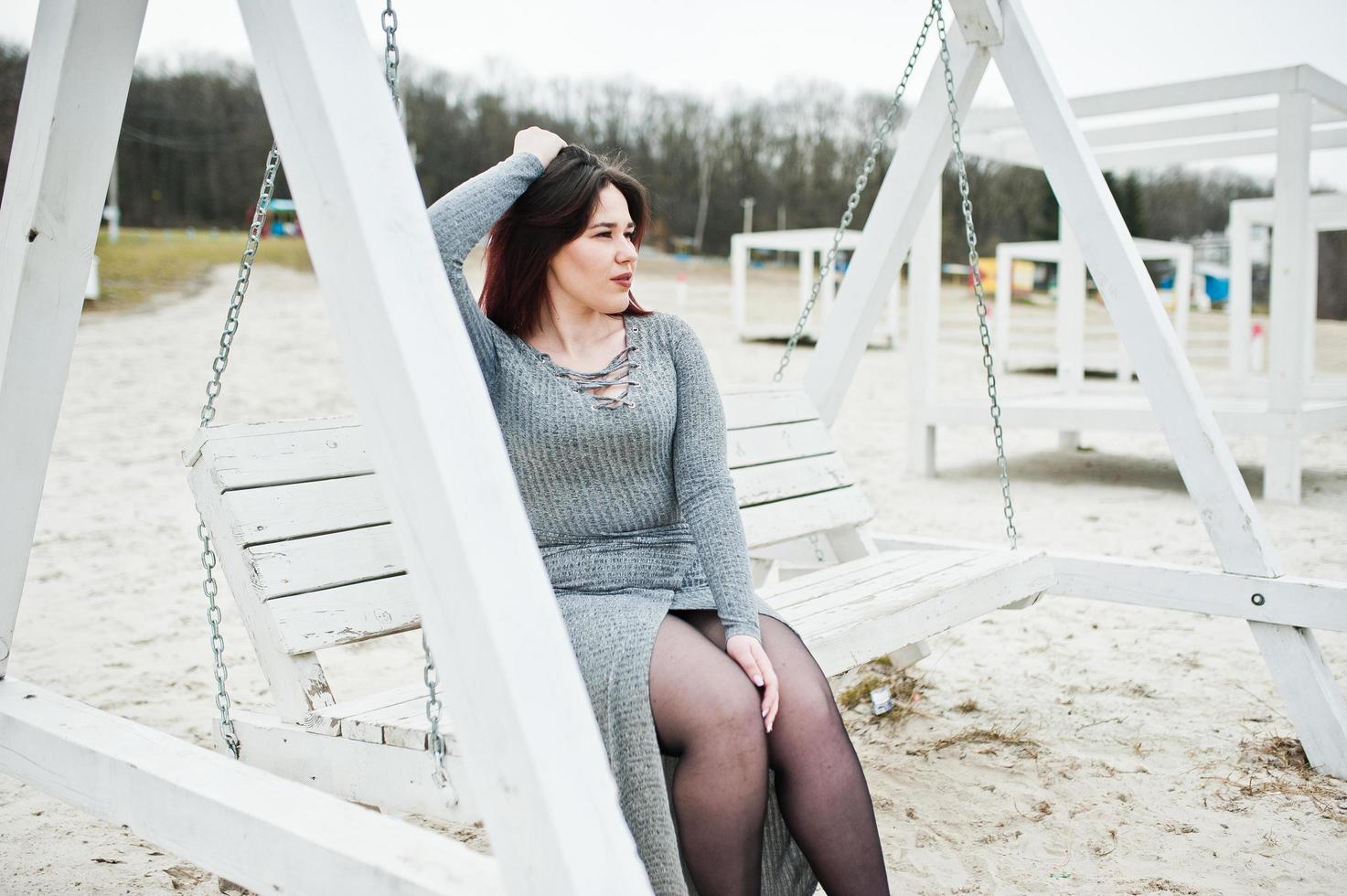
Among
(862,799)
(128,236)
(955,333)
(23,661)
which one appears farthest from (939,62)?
(128,236)

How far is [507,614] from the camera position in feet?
3.42

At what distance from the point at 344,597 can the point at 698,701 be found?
0.71 meters

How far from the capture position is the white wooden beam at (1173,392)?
2.66m

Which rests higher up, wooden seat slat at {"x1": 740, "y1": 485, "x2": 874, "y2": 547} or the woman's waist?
the woman's waist

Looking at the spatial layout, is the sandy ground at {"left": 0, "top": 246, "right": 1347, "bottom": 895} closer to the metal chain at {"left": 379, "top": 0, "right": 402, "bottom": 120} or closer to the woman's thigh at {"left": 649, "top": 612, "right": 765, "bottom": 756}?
the woman's thigh at {"left": 649, "top": 612, "right": 765, "bottom": 756}

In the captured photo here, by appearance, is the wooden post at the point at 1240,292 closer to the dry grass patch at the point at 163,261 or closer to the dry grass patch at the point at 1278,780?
the dry grass patch at the point at 1278,780

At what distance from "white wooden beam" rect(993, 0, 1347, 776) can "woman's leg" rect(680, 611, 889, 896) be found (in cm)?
141

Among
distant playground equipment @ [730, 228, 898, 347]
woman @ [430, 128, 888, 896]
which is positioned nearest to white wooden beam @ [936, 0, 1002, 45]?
woman @ [430, 128, 888, 896]

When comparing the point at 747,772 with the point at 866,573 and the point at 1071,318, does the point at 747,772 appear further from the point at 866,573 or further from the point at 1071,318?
the point at 1071,318

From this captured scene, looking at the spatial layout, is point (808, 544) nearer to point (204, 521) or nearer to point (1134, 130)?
point (204, 521)

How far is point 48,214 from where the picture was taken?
1910mm

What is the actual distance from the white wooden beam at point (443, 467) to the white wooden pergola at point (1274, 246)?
4405 mm

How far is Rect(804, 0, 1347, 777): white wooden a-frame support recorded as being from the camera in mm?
2662

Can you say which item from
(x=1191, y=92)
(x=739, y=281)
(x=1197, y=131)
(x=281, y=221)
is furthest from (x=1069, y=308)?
(x=281, y=221)
